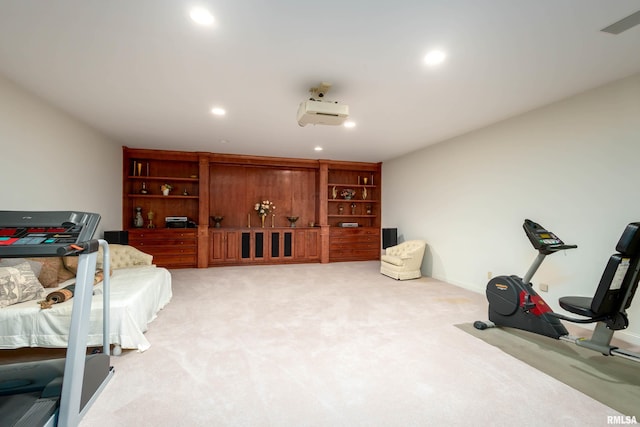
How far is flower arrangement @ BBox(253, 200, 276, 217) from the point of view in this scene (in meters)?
6.64

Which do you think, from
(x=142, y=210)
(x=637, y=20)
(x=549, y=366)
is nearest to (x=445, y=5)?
(x=637, y=20)

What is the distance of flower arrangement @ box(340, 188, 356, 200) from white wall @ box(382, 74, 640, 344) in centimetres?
211

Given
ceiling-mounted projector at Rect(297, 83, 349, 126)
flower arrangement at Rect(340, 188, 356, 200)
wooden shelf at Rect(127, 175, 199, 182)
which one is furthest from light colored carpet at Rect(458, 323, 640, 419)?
wooden shelf at Rect(127, 175, 199, 182)

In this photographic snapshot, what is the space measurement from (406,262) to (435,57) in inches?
139

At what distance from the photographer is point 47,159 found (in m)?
3.38

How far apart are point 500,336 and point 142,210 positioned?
6586 mm

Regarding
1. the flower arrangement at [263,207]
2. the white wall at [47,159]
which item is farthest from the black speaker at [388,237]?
the white wall at [47,159]

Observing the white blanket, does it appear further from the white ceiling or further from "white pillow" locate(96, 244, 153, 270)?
the white ceiling

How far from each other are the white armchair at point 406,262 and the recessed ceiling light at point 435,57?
11.1ft

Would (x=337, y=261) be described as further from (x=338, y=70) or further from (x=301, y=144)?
(x=338, y=70)

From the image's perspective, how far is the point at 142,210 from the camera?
20.2 feet

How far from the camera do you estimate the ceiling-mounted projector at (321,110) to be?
287 cm

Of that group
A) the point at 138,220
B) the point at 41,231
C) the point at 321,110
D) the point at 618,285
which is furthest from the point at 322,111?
the point at 138,220

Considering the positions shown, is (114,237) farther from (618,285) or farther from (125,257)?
(618,285)
